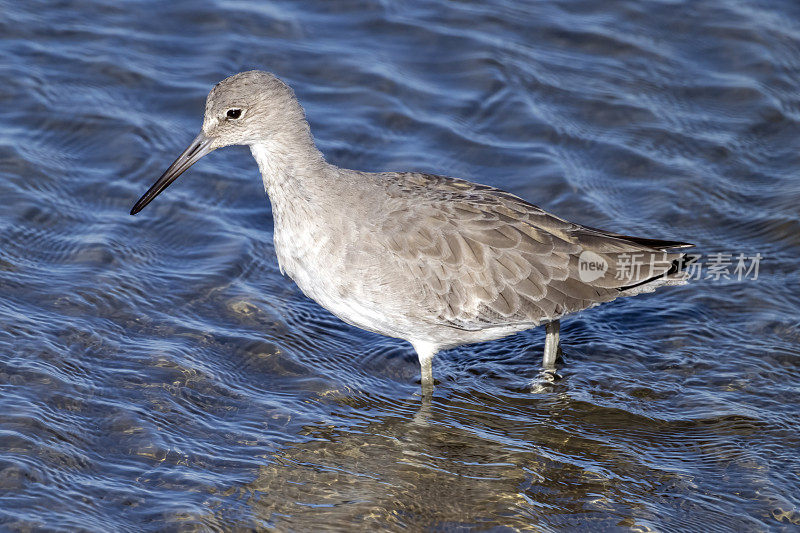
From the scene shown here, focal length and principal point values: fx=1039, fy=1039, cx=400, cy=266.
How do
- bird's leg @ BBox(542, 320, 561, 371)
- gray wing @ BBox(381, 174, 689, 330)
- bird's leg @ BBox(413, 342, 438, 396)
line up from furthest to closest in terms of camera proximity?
1. bird's leg @ BBox(542, 320, 561, 371)
2. bird's leg @ BBox(413, 342, 438, 396)
3. gray wing @ BBox(381, 174, 689, 330)

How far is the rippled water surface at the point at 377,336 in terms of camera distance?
6418 millimetres

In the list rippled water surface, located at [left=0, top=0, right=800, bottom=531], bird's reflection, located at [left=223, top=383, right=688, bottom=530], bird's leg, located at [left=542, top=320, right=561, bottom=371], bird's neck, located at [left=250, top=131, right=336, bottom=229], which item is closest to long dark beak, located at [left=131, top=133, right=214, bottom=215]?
bird's neck, located at [left=250, top=131, right=336, bottom=229]

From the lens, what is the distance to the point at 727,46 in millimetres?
11578

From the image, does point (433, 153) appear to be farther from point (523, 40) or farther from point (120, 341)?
point (120, 341)

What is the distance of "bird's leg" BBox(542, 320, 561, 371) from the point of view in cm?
789

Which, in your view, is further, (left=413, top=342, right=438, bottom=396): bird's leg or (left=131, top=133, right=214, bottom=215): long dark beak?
(left=413, top=342, right=438, bottom=396): bird's leg

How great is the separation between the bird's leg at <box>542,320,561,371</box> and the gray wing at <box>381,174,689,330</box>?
1.60 feet

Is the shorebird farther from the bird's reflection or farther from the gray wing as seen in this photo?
the bird's reflection

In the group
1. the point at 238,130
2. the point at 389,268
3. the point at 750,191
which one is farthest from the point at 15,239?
the point at 750,191

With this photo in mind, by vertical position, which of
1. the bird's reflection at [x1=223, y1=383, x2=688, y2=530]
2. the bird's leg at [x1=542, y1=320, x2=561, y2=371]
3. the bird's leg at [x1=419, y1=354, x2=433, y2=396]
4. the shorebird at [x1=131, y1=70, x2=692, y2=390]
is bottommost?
the bird's reflection at [x1=223, y1=383, x2=688, y2=530]

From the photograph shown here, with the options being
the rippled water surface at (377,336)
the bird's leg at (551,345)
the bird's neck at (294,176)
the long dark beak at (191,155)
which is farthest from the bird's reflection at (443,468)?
the long dark beak at (191,155)

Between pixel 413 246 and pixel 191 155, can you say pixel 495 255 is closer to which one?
pixel 413 246

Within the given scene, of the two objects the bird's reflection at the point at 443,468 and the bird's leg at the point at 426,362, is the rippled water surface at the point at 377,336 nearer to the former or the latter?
the bird's reflection at the point at 443,468

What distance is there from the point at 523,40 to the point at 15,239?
6.00 meters
